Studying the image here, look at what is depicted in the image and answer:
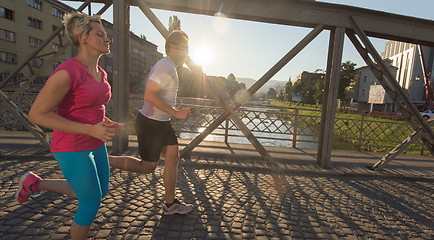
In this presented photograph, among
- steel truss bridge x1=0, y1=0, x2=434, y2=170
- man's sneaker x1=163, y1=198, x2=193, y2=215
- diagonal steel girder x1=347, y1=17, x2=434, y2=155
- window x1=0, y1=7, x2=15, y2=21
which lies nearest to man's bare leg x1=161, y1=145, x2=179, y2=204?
man's sneaker x1=163, y1=198, x2=193, y2=215

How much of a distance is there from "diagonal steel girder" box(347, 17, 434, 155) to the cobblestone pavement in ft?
4.33

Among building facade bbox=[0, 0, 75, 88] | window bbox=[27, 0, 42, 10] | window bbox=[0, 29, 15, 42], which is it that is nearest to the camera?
window bbox=[0, 29, 15, 42]

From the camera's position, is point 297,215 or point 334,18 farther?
point 334,18

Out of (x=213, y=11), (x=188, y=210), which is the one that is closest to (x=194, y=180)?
(x=188, y=210)

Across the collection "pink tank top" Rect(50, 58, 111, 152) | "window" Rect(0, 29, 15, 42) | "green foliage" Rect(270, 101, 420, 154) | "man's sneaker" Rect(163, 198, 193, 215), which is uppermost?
"window" Rect(0, 29, 15, 42)

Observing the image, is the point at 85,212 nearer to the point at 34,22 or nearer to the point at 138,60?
the point at 34,22

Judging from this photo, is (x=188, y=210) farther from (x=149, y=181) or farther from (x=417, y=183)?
(x=417, y=183)

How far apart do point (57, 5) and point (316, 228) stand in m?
44.2

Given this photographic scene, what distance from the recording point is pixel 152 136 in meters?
2.39

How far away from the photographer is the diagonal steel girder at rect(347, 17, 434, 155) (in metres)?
4.59

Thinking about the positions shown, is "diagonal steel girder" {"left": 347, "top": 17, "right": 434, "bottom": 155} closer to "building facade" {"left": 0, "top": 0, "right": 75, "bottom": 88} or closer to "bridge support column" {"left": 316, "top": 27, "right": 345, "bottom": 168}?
"bridge support column" {"left": 316, "top": 27, "right": 345, "bottom": 168}

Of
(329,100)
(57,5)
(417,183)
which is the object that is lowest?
(417,183)

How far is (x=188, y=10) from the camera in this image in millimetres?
4492

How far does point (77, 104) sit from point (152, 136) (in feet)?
3.19
